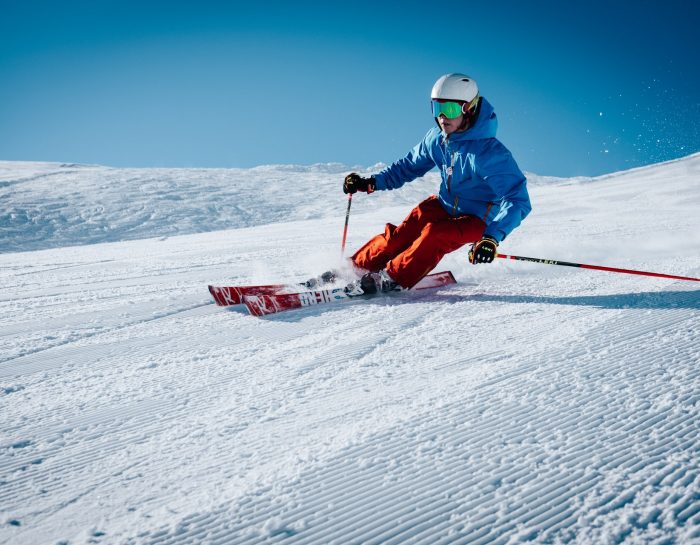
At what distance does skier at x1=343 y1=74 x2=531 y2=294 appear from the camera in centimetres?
330

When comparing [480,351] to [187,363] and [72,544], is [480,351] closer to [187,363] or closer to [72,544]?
Result: [187,363]

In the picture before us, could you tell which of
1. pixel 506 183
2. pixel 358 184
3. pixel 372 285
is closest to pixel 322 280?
pixel 372 285

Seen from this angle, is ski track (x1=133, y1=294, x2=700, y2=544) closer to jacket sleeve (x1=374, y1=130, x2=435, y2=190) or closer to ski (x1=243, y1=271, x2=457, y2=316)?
ski (x1=243, y1=271, x2=457, y2=316)

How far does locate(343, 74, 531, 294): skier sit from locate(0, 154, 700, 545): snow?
326mm

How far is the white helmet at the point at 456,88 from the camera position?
3.42 metres

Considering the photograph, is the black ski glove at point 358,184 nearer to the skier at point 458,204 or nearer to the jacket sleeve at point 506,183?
the skier at point 458,204

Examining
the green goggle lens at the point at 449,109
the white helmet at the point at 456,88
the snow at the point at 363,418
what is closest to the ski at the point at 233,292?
the snow at the point at 363,418

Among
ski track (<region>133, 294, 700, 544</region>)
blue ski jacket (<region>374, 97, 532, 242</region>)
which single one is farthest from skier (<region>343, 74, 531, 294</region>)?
ski track (<region>133, 294, 700, 544</region>)

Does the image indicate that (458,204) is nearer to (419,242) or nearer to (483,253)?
(419,242)

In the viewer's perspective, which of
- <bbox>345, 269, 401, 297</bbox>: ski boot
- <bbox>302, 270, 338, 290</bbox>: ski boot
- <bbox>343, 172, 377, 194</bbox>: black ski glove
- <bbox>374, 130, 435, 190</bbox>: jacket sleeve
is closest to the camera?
<bbox>345, 269, 401, 297</bbox>: ski boot

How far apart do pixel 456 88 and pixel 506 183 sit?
2.85ft

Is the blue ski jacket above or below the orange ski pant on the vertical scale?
above

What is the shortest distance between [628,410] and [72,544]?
1.62m

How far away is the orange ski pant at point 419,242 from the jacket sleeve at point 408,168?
0.46m
